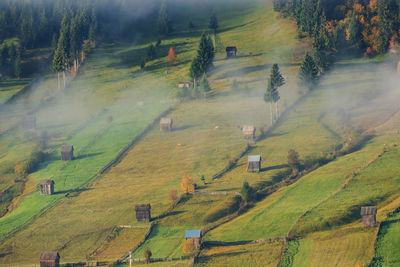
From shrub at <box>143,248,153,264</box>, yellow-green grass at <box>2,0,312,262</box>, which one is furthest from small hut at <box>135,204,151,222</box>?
shrub at <box>143,248,153,264</box>

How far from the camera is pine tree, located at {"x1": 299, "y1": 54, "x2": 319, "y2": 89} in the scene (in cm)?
16938

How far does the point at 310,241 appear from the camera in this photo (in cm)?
10056

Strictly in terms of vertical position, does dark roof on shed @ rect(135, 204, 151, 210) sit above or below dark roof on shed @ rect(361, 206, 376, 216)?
below

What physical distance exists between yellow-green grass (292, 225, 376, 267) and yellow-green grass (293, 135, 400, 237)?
2541 millimetres

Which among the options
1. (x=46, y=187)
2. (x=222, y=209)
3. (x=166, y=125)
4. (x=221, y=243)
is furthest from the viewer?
(x=166, y=125)

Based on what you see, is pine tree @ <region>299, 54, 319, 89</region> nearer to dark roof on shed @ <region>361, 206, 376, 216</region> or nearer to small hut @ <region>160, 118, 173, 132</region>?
small hut @ <region>160, 118, 173, 132</region>

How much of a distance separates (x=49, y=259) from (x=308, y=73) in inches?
3446

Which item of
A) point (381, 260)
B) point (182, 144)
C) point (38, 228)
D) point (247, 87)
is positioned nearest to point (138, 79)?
point (247, 87)

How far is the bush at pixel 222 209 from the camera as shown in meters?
114

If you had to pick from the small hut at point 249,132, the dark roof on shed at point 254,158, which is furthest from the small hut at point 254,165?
the small hut at point 249,132

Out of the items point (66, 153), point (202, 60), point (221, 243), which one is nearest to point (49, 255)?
point (221, 243)

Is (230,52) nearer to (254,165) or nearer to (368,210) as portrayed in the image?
(254,165)

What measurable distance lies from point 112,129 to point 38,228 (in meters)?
48.1

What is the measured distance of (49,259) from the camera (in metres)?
101
